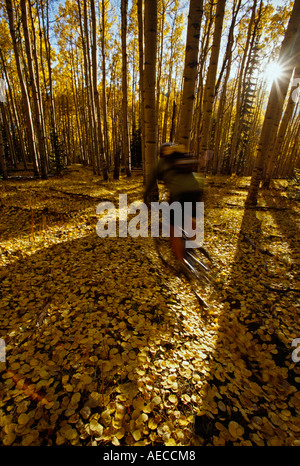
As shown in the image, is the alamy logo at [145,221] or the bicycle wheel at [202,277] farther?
the alamy logo at [145,221]

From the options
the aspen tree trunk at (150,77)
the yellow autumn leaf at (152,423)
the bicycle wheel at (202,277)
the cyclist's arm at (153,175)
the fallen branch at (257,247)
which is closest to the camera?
the yellow autumn leaf at (152,423)

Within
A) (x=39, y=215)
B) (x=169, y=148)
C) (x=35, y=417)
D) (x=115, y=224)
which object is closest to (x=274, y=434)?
(x=35, y=417)

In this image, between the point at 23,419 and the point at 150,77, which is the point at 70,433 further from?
the point at 150,77

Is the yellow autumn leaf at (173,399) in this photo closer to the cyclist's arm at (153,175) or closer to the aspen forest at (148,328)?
the aspen forest at (148,328)

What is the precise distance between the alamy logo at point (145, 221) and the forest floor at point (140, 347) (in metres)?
0.63

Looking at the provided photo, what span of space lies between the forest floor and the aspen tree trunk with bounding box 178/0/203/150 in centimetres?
341

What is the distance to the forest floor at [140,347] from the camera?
5.63 feet

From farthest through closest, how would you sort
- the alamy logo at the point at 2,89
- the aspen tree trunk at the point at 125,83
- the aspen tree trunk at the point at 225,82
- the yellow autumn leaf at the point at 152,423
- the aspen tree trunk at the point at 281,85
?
the alamy logo at the point at 2,89 < the aspen tree trunk at the point at 225,82 < the aspen tree trunk at the point at 125,83 < the aspen tree trunk at the point at 281,85 < the yellow autumn leaf at the point at 152,423

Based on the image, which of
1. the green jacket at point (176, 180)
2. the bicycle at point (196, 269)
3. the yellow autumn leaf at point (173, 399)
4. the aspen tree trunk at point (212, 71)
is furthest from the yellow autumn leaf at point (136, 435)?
the aspen tree trunk at point (212, 71)

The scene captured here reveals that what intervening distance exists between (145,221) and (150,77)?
3.83 metres

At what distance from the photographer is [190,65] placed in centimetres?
492

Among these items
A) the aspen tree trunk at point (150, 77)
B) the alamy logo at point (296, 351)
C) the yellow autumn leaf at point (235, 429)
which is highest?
the aspen tree trunk at point (150, 77)

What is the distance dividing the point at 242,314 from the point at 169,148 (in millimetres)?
2868

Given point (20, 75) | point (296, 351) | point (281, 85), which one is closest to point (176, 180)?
point (296, 351)
